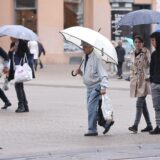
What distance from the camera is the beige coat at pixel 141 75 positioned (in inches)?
444

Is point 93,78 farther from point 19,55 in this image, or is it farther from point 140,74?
point 19,55

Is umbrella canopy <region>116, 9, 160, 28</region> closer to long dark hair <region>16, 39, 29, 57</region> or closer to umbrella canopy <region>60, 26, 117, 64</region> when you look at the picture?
umbrella canopy <region>60, 26, 117, 64</region>

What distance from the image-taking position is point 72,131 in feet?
38.5

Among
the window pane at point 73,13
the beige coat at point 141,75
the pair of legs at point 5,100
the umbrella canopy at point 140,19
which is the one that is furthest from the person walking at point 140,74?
the window pane at point 73,13

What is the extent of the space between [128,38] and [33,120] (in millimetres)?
17887

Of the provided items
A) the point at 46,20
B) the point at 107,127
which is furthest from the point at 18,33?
the point at 46,20

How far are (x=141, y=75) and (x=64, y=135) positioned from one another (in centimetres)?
165

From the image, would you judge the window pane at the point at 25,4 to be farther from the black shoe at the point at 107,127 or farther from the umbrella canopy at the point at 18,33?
the black shoe at the point at 107,127

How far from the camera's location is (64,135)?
1126 centimetres

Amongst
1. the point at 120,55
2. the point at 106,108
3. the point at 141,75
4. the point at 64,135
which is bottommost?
the point at 120,55

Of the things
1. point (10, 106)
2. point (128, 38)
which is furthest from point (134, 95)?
point (128, 38)

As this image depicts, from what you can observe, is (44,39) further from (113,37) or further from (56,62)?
(113,37)

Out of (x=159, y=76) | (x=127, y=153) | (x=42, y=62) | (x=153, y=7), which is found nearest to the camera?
(x=127, y=153)

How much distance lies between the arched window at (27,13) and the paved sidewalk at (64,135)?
16607mm
